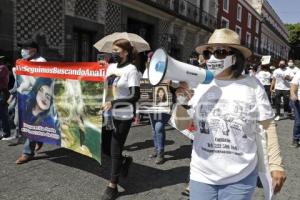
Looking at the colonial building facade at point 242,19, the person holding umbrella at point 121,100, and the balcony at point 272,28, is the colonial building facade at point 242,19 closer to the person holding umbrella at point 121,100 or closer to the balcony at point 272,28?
the balcony at point 272,28

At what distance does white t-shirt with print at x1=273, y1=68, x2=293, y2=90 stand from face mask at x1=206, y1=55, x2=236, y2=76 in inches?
412

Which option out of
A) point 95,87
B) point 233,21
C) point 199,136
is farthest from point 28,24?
point 233,21

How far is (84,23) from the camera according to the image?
14.7 meters

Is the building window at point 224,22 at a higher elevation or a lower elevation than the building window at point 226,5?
lower

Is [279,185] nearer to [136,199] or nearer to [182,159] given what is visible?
[136,199]

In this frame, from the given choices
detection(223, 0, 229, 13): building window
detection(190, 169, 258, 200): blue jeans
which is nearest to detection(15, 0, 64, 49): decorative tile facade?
detection(190, 169, 258, 200): blue jeans

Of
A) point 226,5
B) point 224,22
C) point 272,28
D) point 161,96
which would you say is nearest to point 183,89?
point 161,96

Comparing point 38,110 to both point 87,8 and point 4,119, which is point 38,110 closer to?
point 4,119

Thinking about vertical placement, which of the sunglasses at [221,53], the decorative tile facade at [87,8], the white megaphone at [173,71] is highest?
the decorative tile facade at [87,8]

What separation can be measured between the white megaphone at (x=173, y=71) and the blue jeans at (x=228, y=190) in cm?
63

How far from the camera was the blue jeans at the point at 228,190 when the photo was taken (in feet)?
8.06

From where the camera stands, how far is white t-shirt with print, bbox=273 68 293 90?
1244 cm

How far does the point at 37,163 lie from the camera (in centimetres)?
559

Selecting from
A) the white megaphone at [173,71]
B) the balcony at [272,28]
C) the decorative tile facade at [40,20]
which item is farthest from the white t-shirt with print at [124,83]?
the balcony at [272,28]
